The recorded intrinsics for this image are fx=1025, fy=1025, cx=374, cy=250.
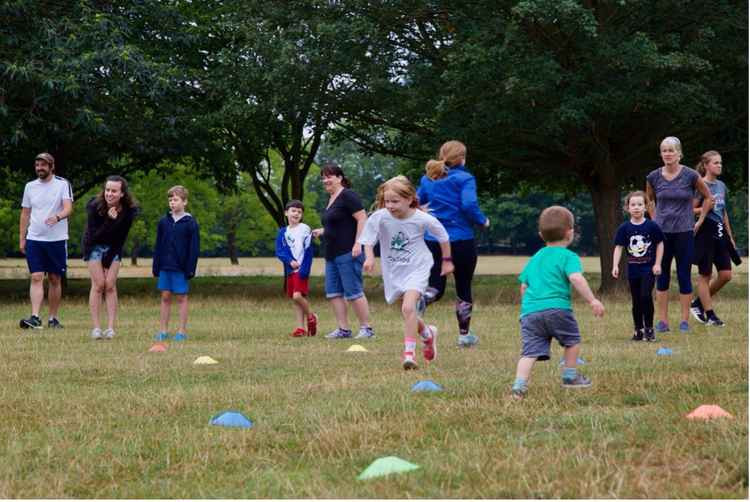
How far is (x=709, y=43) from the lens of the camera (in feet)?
60.8

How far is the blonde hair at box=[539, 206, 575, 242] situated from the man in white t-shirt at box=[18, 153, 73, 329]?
7.29 metres

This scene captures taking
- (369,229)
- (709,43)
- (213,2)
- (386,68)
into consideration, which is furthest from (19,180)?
(369,229)

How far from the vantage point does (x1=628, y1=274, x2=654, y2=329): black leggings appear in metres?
9.94

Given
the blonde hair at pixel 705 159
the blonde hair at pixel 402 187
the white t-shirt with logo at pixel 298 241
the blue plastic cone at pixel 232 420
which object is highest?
the blonde hair at pixel 705 159

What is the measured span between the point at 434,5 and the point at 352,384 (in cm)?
1367

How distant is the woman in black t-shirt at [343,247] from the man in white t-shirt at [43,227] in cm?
326

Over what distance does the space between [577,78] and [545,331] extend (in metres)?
12.7

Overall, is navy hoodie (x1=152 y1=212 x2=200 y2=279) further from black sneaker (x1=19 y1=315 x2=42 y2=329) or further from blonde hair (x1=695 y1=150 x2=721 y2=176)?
blonde hair (x1=695 y1=150 x2=721 y2=176)

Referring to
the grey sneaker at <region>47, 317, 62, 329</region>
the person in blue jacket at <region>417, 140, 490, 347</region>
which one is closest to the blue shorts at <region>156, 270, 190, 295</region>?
the grey sneaker at <region>47, 317, 62, 329</region>

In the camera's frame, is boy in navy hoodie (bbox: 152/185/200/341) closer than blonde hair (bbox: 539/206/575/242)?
No

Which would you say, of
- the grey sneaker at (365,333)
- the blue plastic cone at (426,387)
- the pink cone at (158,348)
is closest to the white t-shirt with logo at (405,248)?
the blue plastic cone at (426,387)

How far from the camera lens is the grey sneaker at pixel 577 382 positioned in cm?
610

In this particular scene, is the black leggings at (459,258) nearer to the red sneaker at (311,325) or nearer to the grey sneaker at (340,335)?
the grey sneaker at (340,335)

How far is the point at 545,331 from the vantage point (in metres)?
6.08
